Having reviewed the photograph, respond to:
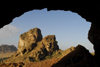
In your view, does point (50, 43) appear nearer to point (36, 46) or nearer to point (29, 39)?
point (36, 46)

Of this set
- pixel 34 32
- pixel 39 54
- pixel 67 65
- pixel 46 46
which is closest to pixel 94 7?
pixel 67 65

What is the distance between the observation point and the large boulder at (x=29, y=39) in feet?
566

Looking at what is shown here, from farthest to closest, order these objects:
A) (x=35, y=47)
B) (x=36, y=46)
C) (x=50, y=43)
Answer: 1. (x=36, y=46)
2. (x=35, y=47)
3. (x=50, y=43)

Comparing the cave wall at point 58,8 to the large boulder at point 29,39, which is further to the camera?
the large boulder at point 29,39

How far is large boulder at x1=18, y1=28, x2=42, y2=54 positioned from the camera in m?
172

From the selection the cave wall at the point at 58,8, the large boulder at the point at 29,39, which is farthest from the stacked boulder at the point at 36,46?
the cave wall at the point at 58,8

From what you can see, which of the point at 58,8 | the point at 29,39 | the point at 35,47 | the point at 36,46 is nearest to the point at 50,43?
the point at 35,47

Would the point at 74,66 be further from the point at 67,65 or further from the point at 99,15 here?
the point at 99,15

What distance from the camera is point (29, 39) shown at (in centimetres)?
18938

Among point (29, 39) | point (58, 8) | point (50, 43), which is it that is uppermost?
point (58, 8)

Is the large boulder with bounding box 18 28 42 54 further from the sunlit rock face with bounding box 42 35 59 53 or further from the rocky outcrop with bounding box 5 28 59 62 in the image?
the sunlit rock face with bounding box 42 35 59 53

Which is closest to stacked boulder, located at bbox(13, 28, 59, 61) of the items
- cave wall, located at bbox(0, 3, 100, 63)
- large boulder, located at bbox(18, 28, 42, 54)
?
large boulder, located at bbox(18, 28, 42, 54)

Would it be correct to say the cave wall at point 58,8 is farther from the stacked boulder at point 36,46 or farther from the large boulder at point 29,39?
the large boulder at point 29,39

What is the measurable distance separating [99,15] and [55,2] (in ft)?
16.5
